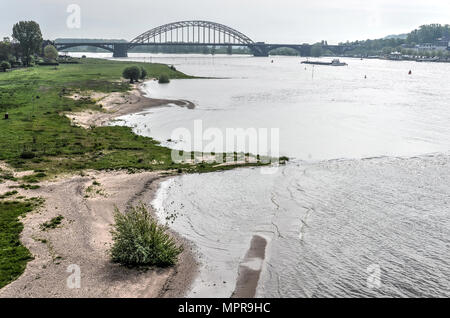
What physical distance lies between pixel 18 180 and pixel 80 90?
62976 millimetres

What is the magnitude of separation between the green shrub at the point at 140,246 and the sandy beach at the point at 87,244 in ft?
2.08

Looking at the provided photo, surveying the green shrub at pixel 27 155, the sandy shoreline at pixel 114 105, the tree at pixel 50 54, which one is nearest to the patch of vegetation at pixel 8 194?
the green shrub at pixel 27 155

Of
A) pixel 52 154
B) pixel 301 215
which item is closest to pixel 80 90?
pixel 52 154

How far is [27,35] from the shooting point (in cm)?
14562

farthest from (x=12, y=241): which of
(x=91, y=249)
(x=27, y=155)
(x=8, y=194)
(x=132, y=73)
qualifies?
(x=132, y=73)

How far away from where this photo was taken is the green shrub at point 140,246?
73.6ft

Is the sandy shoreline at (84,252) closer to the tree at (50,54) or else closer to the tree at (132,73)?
the tree at (132,73)

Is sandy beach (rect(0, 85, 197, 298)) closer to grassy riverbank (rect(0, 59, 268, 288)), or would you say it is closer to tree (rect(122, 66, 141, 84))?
grassy riverbank (rect(0, 59, 268, 288))

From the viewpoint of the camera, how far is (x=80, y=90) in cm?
9188

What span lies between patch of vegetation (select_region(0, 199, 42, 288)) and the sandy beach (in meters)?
0.41

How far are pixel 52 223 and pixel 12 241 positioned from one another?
3165mm

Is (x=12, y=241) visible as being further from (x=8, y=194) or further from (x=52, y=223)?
(x=8, y=194)

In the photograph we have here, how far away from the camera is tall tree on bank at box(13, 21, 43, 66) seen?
145 m
